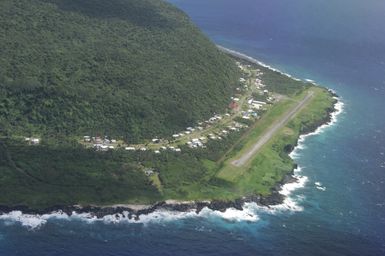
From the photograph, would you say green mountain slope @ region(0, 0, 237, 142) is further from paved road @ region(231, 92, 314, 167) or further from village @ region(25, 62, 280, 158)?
paved road @ region(231, 92, 314, 167)

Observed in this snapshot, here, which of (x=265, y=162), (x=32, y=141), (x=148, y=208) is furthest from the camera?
(x=265, y=162)

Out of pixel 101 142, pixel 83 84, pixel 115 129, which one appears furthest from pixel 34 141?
pixel 83 84

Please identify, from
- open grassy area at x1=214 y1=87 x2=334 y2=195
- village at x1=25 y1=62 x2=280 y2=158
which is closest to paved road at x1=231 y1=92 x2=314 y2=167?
open grassy area at x1=214 y1=87 x2=334 y2=195

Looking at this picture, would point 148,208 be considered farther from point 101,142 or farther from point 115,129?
point 115,129

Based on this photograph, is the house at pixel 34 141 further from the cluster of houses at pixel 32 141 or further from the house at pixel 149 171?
the house at pixel 149 171

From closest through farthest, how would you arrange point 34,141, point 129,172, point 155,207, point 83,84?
point 155,207
point 129,172
point 34,141
point 83,84

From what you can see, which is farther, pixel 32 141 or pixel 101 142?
pixel 101 142

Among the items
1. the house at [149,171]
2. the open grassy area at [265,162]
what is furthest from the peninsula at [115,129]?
the open grassy area at [265,162]
